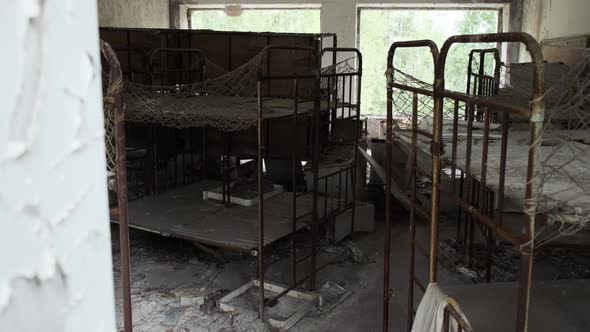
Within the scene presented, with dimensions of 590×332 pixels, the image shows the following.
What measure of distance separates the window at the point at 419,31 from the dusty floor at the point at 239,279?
3780 millimetres

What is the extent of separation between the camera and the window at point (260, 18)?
889 cm

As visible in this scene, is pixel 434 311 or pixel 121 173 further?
pixel 434 311

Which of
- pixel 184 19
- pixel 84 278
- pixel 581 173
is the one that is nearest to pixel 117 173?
pixel 84 278

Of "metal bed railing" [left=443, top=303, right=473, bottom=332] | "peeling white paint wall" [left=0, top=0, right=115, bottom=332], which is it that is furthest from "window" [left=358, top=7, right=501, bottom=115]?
"peeling white paint wall" [left=0, top=0, right=115, bottom=332]

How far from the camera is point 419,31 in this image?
8.76 metres

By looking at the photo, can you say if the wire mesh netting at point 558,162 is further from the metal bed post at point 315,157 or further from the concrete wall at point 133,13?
the concrete wall at point 133,13

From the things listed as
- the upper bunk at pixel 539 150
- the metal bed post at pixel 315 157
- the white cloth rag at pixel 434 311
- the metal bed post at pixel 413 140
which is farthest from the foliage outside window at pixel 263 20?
the white cloth rag at pixel 434 311

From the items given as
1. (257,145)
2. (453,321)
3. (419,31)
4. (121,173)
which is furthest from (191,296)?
(419,31)

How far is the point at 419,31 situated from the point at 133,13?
4.41 meters

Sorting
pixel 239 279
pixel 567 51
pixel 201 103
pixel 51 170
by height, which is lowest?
pixel 239 279

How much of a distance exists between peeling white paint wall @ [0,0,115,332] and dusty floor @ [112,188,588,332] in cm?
350

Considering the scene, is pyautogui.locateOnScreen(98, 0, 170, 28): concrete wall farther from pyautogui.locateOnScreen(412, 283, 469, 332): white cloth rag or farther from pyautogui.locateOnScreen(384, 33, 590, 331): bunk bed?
pyautogui.locateOnScreen(412, 283, 469, 332): white cloth rag

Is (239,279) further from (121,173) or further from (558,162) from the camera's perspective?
(121,173)

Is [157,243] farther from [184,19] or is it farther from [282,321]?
[184,19]
